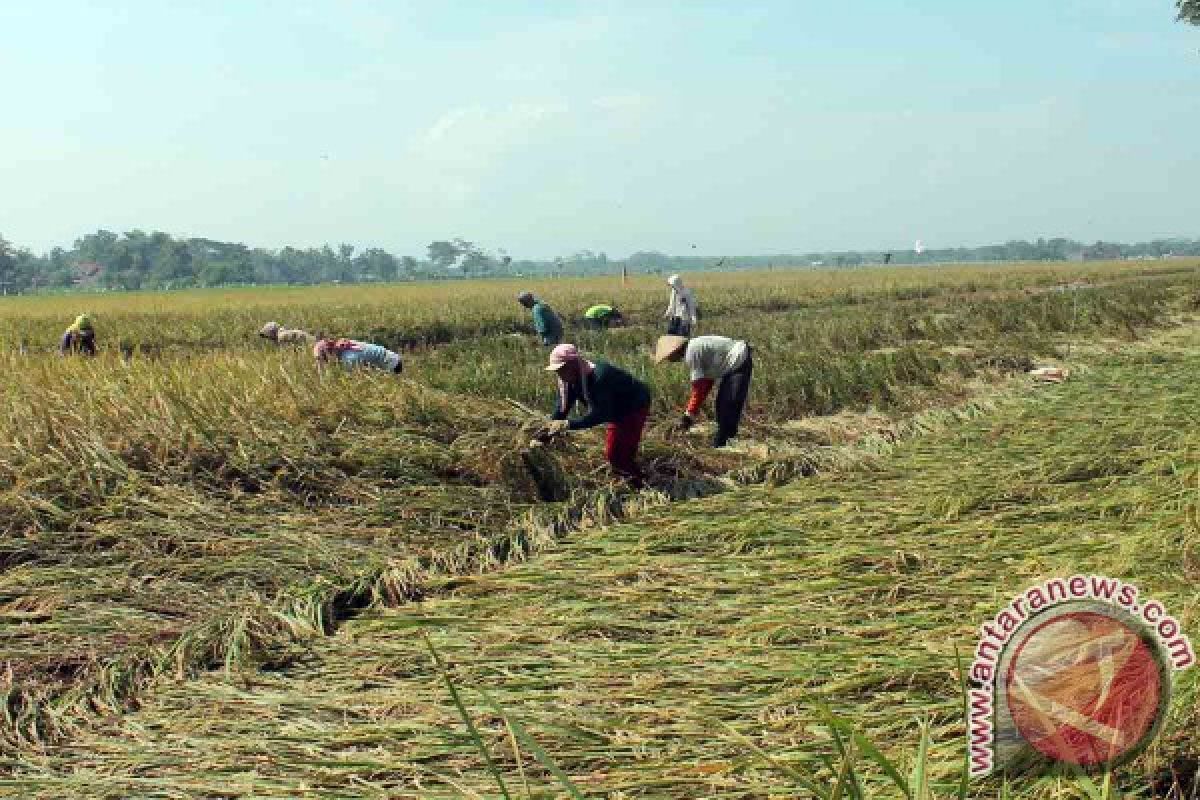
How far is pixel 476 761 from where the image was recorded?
2.46 meters

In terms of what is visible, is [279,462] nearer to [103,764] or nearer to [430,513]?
[430,513]

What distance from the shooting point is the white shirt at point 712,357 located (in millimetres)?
6926

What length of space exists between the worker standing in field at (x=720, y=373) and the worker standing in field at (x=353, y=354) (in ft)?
8.14

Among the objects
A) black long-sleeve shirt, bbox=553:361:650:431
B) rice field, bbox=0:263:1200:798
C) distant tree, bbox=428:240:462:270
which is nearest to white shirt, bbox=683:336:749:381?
rice field, bbox=0:263:1200:798

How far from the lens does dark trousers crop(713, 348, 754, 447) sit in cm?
702

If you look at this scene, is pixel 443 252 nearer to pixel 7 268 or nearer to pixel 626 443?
pixel 7 268

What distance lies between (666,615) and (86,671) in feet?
7.46

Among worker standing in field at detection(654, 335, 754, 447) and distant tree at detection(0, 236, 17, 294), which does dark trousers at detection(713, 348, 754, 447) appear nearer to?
worker standing in field at detection(654, 335, 754, 447)

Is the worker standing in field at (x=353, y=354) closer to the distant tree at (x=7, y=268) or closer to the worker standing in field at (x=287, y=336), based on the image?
the worker standing in field at (x=287, y=336)

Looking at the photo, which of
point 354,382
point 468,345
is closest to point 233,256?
point 468,345

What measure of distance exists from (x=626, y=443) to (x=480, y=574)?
6.28 ft

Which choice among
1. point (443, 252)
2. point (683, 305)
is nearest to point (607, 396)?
point (683, 305)
